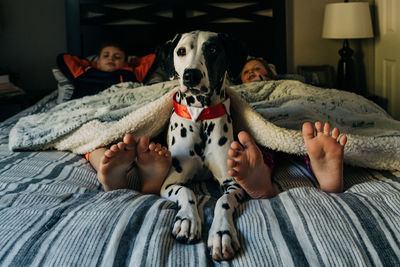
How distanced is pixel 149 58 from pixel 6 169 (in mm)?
1716

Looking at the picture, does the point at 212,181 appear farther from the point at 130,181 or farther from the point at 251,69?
the point at 251,69

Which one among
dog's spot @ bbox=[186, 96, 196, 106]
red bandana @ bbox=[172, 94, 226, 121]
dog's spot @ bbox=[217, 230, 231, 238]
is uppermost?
dog's spot @ bbox=[186, 96, 196, 106]

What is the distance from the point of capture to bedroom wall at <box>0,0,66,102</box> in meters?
3.61

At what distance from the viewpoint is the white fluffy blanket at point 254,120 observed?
4.69 ft

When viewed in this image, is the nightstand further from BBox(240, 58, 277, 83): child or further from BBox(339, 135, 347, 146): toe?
BBox(339, 135, 347, 146): toe

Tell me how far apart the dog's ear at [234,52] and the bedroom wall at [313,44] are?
8.50ft

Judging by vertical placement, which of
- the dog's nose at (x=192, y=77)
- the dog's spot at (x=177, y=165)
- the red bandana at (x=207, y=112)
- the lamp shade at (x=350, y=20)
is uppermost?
the lamp shade at (x=350, y=20)

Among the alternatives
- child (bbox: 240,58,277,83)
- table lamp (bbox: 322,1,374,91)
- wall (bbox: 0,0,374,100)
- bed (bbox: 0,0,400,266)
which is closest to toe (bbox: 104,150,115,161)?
bed (bbox: 0,0,400,266)

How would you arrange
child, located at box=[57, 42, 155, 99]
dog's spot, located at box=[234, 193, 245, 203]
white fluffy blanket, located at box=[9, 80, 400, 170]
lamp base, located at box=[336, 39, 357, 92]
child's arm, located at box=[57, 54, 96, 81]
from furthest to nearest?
lamp base, located at box=[336, 39, 357, 92], child's arm, located at box=[57, 54, 96, 81], child, located at box=[57, 42, 155, 99], white fluffy blanket, located at box=[9, 80, 400, 170], dog's spot, located at box=[234, 193, 245, 203]

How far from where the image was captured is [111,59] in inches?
115

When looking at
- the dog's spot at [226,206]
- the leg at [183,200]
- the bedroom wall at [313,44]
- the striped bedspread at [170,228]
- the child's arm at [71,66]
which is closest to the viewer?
the striped bedspread at [170,228]

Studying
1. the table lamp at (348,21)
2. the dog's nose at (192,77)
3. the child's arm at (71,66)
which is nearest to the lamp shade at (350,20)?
the table lamp at (348,21)

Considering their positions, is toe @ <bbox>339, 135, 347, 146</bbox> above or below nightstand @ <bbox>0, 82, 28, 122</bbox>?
below

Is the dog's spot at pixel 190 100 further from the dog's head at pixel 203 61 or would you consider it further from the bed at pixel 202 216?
the bed at pixel 202 216
